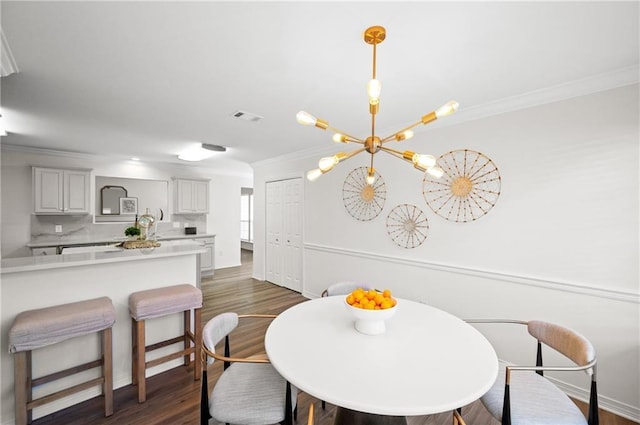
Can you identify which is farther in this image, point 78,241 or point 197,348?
point 78,241

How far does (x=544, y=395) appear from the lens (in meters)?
1.44

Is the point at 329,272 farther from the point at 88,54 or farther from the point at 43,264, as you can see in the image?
the point at 88,54

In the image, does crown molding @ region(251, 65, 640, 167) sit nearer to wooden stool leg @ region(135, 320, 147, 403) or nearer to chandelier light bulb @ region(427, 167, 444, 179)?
chandelier light bulb @ region(427, 167, 444, 179)

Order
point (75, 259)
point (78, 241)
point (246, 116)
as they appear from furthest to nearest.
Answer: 1. point (78, 241)
2. point (246, 116)
3. point (75, 259)

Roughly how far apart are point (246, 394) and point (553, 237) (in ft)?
8.43

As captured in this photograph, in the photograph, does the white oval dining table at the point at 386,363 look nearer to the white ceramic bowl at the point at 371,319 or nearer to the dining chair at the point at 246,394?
the white ceramic bowl at the point at 371,319

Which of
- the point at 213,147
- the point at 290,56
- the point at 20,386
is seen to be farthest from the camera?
the point at 213,147

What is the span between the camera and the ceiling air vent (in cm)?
280

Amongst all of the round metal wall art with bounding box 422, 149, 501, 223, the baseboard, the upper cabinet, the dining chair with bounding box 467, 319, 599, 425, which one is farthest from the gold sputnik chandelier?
the upper cabinet

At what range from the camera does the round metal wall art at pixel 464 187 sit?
2.56m

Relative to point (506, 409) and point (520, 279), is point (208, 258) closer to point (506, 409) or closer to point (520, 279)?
point (520, 279)

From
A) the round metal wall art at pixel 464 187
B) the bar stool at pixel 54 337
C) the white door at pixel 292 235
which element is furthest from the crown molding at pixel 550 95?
the bar stool at pixel 54 337

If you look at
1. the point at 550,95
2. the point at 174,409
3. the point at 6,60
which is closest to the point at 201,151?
the point at 6,60

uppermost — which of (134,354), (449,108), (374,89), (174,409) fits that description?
(374,89)
